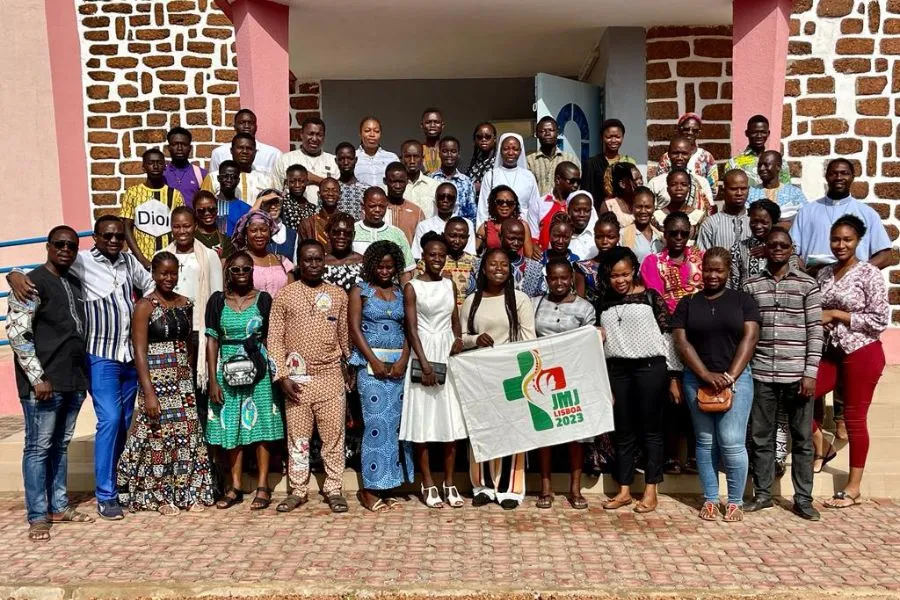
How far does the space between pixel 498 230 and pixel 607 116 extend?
3.26 metres

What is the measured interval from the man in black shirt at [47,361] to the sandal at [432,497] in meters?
2.23

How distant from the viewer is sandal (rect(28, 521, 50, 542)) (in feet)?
17.5

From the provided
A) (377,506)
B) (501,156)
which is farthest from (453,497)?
(501,156)

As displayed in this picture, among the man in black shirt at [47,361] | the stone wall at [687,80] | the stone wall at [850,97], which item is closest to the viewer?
the man in black shirt at [47,361]

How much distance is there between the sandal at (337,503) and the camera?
576 centimetres

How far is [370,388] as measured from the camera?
5809 mm

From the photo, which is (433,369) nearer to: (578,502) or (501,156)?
(578,502)

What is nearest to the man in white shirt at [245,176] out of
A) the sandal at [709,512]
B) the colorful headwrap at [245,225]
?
the colorful headwrap at [245,225]

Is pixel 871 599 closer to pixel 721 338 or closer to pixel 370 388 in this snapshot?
pixel 721 338

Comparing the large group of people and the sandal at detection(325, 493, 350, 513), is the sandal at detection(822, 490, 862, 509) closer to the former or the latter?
the large group of people

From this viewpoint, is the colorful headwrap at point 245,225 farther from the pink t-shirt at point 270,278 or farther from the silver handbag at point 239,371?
the silver handbag at point 239,371

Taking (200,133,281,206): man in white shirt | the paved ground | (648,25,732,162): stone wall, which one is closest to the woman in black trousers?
the paved ground

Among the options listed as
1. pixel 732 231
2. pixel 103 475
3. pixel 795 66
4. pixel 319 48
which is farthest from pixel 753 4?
pixel 103 475

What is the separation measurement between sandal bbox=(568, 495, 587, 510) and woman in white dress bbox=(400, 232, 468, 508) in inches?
28.4
